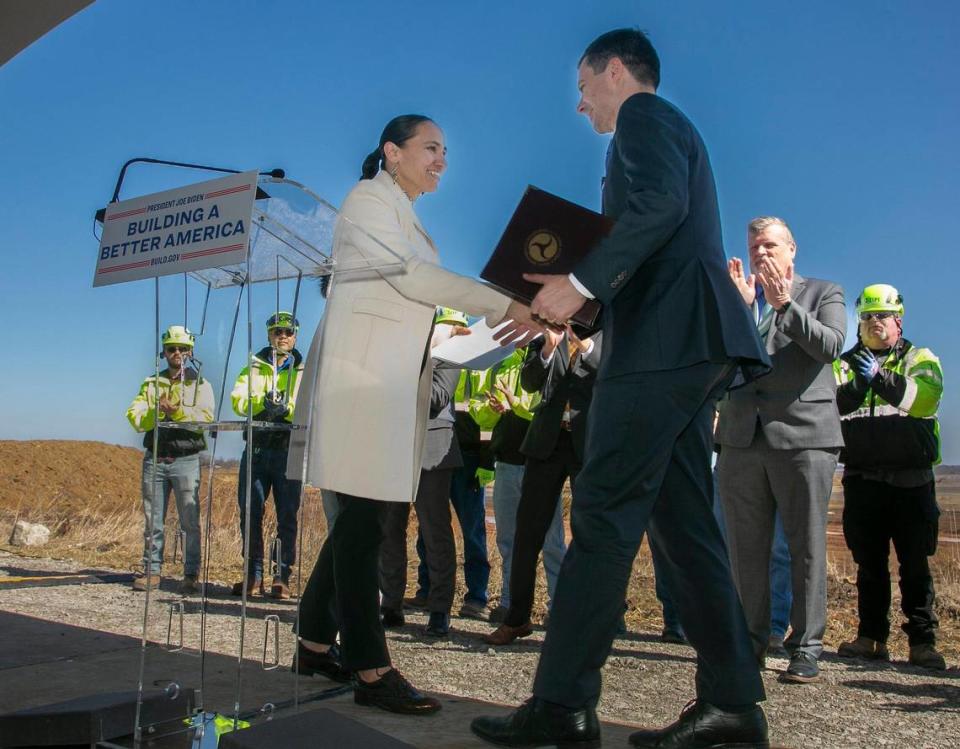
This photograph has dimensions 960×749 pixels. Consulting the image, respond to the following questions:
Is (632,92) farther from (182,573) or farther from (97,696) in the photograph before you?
(97,696)

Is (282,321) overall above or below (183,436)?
above

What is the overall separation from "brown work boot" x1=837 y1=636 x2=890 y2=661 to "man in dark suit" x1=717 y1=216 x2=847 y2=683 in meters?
Answer: 0.79

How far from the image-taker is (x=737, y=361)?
297 centimetres

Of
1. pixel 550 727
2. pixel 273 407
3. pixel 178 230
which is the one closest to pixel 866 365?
pixel 550 727

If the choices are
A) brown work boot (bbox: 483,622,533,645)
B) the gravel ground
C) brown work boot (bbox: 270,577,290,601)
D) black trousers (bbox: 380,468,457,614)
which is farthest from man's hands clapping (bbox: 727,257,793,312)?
brown work boot (bbox: 270,577,290,601)

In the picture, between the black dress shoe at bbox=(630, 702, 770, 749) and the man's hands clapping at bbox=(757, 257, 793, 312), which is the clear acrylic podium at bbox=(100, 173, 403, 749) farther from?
the man's hands clapping at bbox=(757, 257, 793, 312)

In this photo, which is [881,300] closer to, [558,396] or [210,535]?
[558,396]

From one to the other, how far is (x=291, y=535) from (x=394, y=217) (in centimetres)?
110

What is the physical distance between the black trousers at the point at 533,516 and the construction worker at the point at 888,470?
163 cm

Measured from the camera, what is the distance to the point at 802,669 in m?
4.45

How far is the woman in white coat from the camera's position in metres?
3.09

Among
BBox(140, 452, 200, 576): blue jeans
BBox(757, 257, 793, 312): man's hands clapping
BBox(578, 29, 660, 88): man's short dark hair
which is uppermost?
BBox(578, 29, 660, 88): man's short dark hair

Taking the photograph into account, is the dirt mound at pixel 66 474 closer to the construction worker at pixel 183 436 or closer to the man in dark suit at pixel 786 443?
the man in dark suit at pixel 786 443

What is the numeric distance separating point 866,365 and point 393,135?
3200 millimetres
